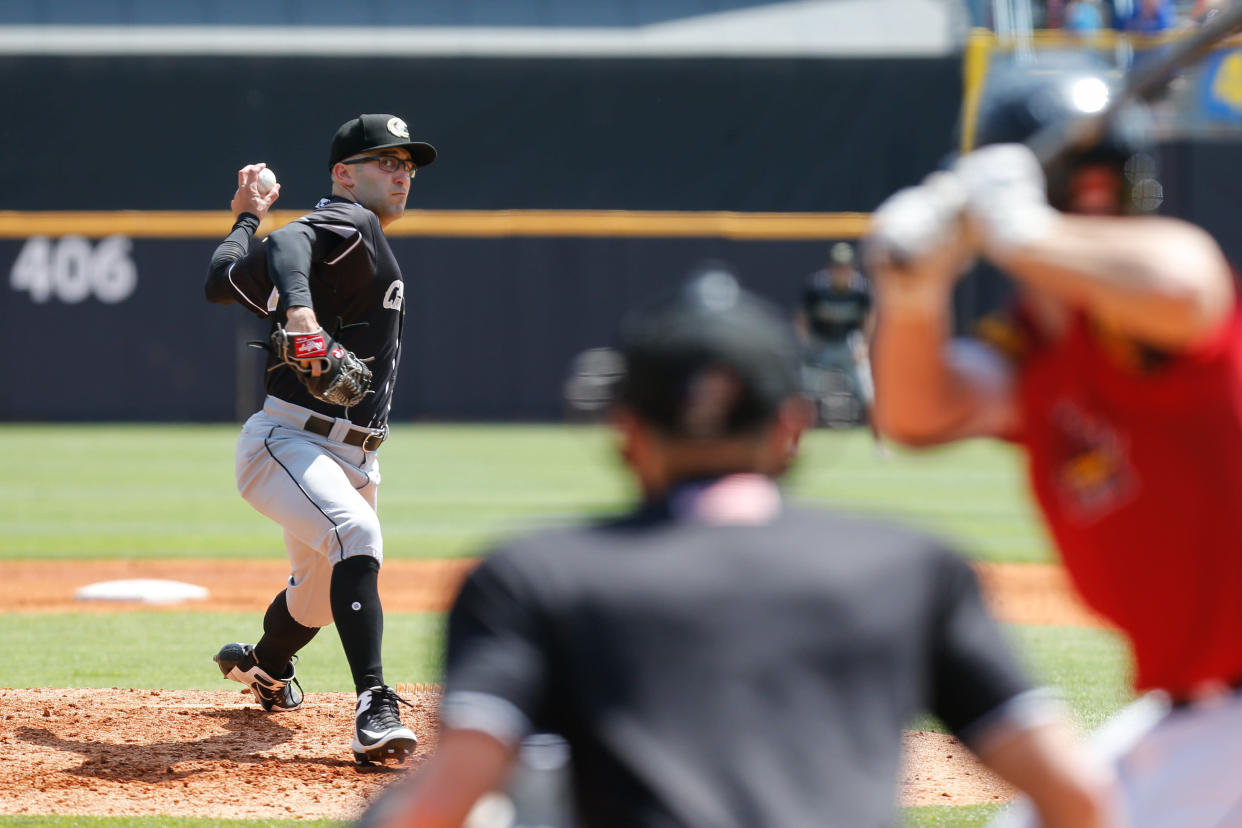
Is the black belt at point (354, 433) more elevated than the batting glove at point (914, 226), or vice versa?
the batting glove at point (914, 226)

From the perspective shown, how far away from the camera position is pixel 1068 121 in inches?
91.7

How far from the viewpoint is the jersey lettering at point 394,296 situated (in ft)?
17.9

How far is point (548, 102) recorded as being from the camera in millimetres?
24625

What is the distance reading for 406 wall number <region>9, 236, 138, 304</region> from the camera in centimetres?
2303

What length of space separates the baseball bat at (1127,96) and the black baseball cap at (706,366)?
655 millimetres

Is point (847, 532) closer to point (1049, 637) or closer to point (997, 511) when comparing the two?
point (1049, 637)

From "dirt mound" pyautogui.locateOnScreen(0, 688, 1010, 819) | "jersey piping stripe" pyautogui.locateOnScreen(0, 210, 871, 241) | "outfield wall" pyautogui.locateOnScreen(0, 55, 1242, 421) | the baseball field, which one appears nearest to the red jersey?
the baseball field

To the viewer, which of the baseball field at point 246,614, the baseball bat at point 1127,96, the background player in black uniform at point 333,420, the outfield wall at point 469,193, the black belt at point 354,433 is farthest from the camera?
the outfield wall at point 469,193

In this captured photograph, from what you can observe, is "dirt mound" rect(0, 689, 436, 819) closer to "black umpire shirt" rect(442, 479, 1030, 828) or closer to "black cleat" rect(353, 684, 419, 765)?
"black cleat" rect(353, 684, 419, 765)

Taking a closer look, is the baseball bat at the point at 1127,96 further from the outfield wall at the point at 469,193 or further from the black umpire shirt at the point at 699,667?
the outfield wall at the point at 469,193

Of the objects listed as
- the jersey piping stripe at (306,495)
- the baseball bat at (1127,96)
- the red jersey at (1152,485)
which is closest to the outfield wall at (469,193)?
the jersey piping stripe at (306,495)

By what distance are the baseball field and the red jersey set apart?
1.17 ft

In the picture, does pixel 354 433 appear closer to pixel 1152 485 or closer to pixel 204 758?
pixel 204 758

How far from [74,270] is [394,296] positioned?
19008 millimetres
